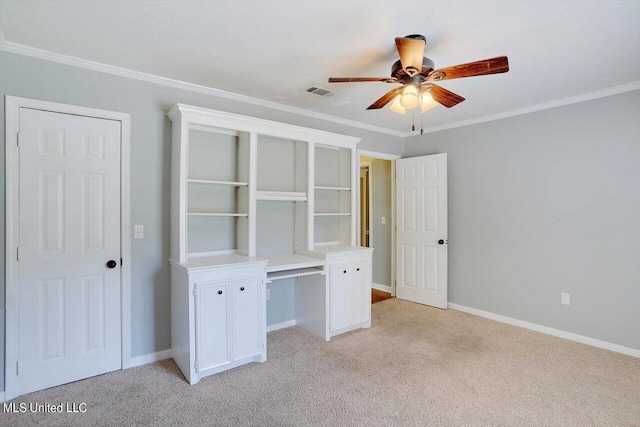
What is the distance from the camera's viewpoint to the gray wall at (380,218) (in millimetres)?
5270

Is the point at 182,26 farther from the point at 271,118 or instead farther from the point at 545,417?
the point at 545,417

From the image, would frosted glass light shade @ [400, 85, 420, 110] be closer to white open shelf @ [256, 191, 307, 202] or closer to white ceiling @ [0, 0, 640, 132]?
white ceiling @ [0, 0, 640, 132]

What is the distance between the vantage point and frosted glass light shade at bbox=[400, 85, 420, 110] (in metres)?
2.33

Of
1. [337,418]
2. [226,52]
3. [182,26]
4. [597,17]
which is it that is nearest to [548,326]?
[337,418]

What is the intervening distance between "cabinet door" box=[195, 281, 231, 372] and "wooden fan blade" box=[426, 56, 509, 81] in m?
2.22

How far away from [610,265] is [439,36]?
2.83 metres

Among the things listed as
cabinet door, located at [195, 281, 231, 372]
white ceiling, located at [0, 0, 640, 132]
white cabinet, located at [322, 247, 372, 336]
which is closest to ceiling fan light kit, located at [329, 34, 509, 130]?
white ceiling, located at [0, 0, 640, 132]

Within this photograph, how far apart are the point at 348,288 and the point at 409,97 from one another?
2.06 metres

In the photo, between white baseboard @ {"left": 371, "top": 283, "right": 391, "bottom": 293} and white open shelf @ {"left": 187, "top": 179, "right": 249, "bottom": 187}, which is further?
white baseboard @ {"left": 371, "top": 283, "right": 391, "bottom": 293}

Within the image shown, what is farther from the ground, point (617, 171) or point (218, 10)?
point (218, 10)

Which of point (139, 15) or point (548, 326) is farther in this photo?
→ point (548, 326)

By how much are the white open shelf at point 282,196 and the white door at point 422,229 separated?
6.24 ft

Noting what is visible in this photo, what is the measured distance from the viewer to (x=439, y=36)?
7.21 feet

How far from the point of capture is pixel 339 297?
11.4 ft
